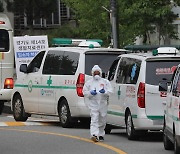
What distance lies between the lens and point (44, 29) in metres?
62.2

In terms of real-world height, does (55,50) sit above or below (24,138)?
above

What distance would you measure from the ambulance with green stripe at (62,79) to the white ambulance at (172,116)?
433cm

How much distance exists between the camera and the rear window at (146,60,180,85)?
16422 mm

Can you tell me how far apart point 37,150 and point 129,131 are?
8.53 ft

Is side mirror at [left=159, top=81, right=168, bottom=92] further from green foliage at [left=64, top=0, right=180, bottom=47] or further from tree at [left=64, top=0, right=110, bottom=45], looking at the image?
tree at [left=64, top=0, right=110, bottom=45]

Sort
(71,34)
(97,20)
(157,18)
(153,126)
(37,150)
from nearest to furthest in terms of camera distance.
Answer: (37,150)
(153,126)
(157,18)
(97,20)
(71,34)

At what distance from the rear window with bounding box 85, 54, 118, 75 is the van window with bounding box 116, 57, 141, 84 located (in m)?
1.62

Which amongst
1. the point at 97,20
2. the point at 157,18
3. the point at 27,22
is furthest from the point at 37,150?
the point at 27,22

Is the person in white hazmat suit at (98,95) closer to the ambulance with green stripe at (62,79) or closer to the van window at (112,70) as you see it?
the van window at (112,70)

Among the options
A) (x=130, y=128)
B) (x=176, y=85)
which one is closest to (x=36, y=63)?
(x=130, y=128)

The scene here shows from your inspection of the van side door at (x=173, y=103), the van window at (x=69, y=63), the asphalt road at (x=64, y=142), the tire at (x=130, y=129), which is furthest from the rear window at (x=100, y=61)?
the van side door at (x=173, y=103)

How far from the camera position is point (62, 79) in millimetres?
20016

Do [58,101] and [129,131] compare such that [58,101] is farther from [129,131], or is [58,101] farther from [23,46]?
[23,46]

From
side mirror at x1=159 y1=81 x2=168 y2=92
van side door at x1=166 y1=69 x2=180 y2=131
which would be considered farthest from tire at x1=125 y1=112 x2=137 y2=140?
van side door at x1=166 y1=69 x2=180 y2=131
